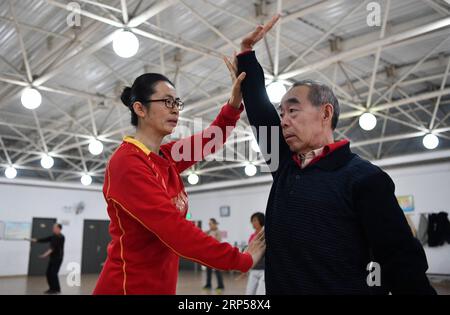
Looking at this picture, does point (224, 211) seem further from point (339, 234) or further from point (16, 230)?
point (339, 234)

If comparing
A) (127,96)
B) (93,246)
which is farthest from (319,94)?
(93,246)

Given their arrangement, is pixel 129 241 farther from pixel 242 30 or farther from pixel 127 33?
pixel 242 30

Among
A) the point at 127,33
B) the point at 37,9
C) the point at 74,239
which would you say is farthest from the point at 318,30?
the point at 74,239

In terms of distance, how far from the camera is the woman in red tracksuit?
143 cm

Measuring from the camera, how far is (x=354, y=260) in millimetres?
1268

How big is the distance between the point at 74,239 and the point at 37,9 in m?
11.8

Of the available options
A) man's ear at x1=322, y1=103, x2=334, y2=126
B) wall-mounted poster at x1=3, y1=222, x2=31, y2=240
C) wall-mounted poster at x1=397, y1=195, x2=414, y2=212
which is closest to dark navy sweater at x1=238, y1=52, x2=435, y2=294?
man's ear at x1=322, y1=103, x2=334, y2=126

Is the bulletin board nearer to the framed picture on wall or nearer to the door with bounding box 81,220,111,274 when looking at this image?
the door with bounding box 81,220,111,274

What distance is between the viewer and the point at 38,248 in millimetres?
15102

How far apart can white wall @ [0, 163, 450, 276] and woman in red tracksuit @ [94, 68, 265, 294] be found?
37.0ft

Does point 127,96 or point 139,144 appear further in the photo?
point 127,96

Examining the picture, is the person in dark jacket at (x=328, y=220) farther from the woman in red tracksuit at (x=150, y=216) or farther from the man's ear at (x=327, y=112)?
the woman in red tracksuit at (x=150, y=216)

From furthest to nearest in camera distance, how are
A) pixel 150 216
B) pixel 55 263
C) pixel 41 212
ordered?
pixel 41 212, pixel 55 263, pixel 150 216

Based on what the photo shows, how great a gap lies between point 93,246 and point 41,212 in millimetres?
2524
